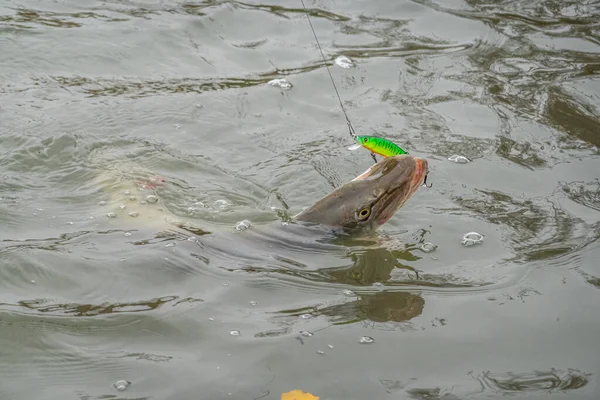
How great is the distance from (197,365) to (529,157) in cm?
388

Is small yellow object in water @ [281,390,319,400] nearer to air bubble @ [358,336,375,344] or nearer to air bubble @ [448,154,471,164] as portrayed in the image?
air bubble @ [358,336,375,344]

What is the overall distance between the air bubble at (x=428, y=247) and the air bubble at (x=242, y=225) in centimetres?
130

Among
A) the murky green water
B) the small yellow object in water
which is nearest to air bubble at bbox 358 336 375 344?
the murky green water

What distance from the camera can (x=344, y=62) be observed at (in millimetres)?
8805

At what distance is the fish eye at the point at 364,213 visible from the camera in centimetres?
558

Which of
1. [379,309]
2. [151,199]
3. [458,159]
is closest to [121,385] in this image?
[379,309]

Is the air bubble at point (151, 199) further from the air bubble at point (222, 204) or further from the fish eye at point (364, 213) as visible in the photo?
the fish eye at point (364, 213)

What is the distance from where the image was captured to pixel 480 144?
712 cm

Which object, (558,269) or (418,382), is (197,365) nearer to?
(418,382)

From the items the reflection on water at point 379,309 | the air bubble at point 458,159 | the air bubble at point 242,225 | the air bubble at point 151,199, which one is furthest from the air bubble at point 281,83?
the reflection on water at point 379,309

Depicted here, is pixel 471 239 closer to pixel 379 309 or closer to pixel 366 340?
pixel 379 309

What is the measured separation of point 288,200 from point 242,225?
2.35 feet

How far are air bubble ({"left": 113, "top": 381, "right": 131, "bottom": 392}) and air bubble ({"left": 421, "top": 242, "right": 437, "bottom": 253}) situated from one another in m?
2.41

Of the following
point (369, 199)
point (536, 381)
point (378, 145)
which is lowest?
point (536, 381)
